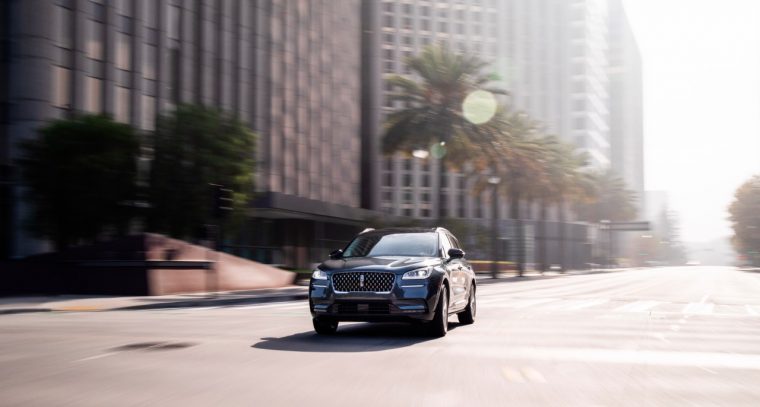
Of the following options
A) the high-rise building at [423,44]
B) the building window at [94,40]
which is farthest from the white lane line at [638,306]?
the high-rise building at [423,44]

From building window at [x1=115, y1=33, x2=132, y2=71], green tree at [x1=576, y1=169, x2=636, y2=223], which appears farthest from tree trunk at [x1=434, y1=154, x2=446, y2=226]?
green tree at [x1=576, y1=169, x2=636, y2=223]

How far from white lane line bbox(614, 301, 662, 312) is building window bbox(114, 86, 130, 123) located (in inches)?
940

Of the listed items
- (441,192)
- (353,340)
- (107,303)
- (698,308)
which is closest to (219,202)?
(107,303)

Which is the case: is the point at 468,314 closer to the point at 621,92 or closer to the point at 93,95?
the point at 93,95

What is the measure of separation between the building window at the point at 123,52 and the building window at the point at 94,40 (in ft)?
3.85

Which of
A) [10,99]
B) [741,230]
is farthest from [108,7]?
[741,230]

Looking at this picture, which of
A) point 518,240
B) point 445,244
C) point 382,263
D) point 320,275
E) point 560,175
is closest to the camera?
point 382,263

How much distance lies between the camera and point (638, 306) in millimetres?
23297

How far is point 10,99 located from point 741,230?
106 meters

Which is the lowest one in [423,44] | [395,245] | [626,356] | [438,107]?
[626,356]

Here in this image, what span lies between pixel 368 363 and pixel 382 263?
3.14 m

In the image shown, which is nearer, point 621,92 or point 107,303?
point 107,303

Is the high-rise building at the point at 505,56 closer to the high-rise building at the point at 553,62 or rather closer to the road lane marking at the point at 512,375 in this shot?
the high-rise building at the point at 553,62

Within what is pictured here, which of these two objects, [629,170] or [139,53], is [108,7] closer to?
[139,53]
